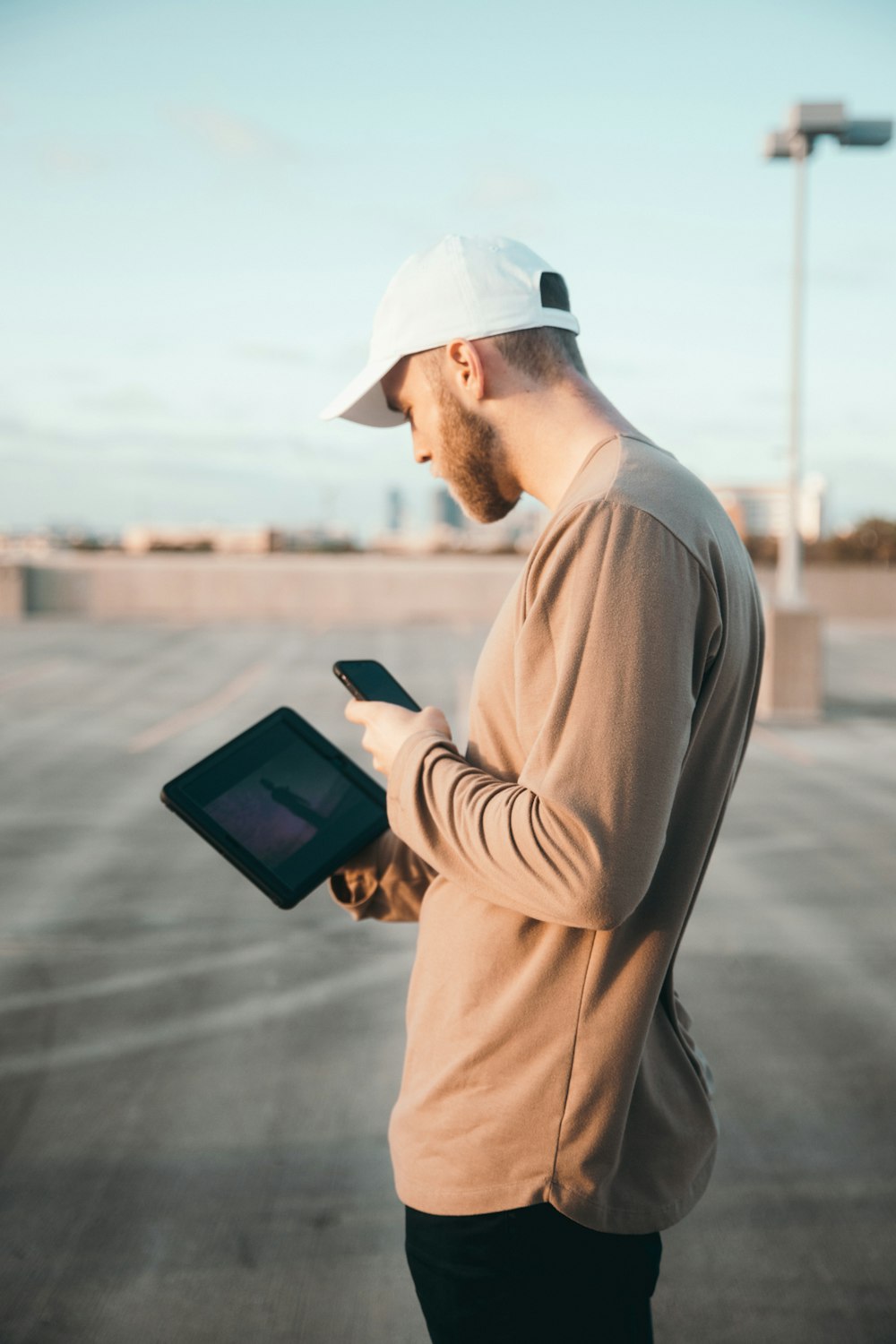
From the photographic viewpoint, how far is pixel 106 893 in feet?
19.3

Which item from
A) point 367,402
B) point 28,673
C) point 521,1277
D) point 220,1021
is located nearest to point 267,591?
point 28,673

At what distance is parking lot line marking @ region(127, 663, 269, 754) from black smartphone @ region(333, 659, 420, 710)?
8850mm

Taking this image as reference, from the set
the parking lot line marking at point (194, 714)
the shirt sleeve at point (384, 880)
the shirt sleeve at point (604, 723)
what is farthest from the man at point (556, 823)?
the parking lot line marking at point (194, 714)

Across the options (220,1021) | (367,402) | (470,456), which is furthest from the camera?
(220,1021)

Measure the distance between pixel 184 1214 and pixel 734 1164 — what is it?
163cm

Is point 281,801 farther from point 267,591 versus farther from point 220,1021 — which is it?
point 267,591

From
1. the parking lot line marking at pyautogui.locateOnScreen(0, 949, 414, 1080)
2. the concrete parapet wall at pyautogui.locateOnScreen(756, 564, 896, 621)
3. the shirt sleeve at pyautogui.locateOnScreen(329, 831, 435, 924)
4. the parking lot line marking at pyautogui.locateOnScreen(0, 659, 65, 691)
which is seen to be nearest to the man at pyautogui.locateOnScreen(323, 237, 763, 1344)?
the shirt sleeve at pyautogui.locateOnScreen(329, 831, 435, 924)

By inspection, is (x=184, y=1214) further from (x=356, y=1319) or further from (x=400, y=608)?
(x=400, y=608)

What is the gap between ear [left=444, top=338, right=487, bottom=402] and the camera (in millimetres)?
1343

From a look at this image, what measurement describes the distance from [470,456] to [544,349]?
164 millimetres

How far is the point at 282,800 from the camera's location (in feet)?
5.81

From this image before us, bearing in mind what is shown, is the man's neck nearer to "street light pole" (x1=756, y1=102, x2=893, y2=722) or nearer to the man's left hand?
the man's left hand

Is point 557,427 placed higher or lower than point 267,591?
higher

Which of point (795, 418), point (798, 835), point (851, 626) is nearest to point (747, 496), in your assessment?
point (851, 626)
